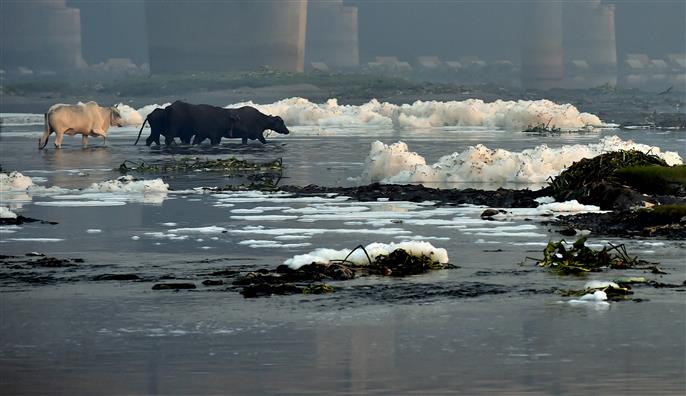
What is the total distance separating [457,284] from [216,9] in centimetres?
11422

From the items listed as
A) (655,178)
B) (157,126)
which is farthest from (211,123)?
(655,178)

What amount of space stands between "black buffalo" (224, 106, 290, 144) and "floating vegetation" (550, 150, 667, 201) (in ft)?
72.7

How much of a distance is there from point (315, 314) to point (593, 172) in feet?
30.0

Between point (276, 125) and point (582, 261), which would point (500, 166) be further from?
point (276, 125)

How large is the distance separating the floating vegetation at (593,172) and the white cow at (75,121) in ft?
65.0

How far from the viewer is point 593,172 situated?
19.5 meters

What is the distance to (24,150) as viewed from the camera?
122ft

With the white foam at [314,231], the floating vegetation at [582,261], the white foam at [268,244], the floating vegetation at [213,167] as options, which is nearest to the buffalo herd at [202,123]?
the floating vegetation at [213,167]

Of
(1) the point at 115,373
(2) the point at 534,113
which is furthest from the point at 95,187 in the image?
(2) the point at 534,113

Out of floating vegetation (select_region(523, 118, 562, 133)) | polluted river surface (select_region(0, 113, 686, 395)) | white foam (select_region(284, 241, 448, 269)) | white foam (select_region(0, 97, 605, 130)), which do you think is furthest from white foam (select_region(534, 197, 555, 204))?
white foam (select_region(0, 97, 605, 130))

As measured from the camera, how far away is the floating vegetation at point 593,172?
19203mm

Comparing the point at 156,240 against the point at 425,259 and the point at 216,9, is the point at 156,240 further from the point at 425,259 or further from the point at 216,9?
the point at 216,9

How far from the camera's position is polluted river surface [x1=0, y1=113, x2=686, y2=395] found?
28.6ft

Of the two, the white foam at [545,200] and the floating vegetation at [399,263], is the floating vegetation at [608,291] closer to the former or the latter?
the floating vegetation at [399,263]
